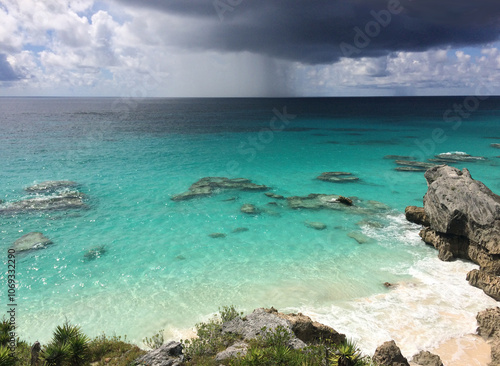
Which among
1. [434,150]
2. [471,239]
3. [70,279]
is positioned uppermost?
[434,150]

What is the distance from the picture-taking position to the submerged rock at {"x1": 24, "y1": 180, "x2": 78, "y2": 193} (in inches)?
1547

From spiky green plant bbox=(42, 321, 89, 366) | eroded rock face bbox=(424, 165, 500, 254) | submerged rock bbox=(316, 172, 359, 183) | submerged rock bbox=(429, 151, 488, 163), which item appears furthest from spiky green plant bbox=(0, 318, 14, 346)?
submerged rock bbox=(429, 151, 488, 163)

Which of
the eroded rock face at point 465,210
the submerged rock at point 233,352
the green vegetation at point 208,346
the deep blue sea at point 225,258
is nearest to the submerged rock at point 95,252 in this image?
the deep blue sea at point 225,258

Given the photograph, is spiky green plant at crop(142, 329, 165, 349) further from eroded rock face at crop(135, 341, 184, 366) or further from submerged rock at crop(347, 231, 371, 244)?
submerged rock at crop(347, 231, 371, 244)

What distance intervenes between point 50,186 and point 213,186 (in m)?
22.1

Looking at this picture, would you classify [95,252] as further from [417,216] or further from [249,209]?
[417,216]

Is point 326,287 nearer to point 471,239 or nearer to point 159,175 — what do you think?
point 471,239

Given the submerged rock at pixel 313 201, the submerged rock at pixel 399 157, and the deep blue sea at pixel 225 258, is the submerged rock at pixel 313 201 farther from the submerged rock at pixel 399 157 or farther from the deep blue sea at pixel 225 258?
the submerged rock at pixel 399 157

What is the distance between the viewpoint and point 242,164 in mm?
55688

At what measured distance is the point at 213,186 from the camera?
42.2 metres

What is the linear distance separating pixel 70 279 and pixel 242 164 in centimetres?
3734

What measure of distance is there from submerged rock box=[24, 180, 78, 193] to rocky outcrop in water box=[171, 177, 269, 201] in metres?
16.2

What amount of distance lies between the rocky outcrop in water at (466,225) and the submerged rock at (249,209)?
1644 centimetres

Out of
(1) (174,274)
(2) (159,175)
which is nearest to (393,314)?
(1) (174,274)
